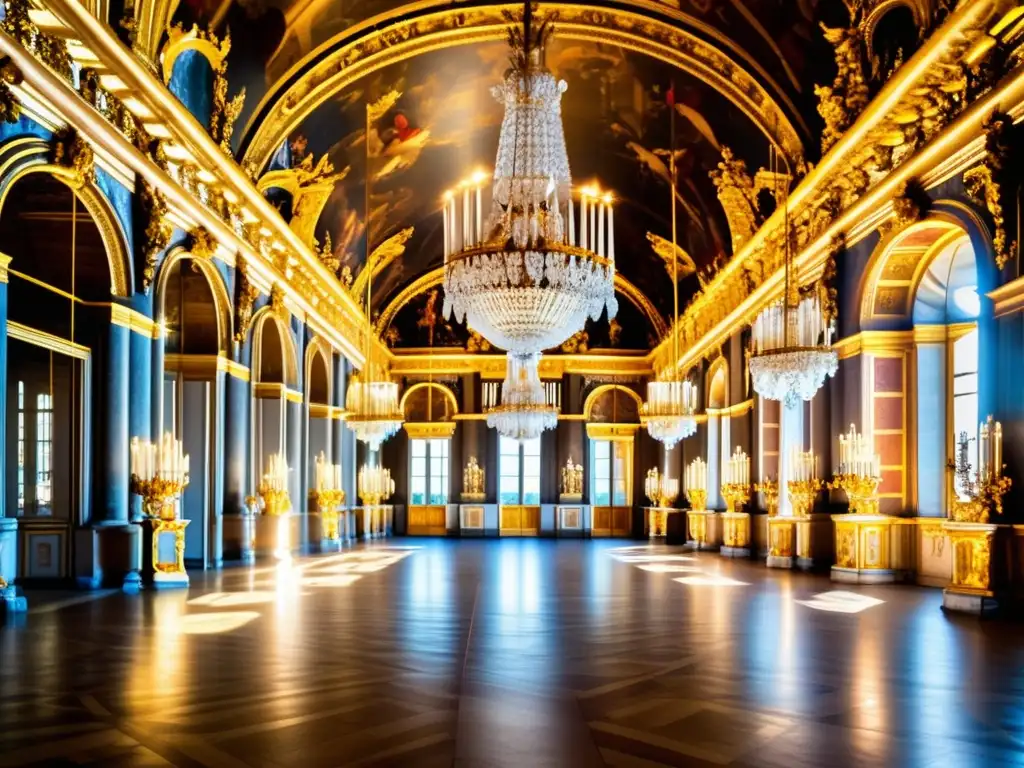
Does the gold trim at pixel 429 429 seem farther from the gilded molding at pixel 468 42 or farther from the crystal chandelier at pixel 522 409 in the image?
the gilded molding at pixel 468 42

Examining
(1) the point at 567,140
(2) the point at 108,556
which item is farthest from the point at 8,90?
(1) the point at 567,140

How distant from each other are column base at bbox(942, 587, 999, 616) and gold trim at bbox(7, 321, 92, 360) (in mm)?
10197

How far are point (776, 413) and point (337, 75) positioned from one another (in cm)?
1027

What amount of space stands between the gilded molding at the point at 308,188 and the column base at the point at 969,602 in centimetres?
1326

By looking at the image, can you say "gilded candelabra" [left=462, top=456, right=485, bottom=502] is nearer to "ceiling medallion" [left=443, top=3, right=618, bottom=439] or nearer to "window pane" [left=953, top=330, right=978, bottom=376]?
"window pane" [left=953, top=330, right=978, bottom=376]

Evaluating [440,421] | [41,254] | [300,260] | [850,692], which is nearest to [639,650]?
[850,692]

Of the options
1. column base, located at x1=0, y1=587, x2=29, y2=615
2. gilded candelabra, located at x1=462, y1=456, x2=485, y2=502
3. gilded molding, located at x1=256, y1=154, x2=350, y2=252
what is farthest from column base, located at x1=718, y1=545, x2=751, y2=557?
column base, located at x1=0, y1=587, x2=29, y2=615

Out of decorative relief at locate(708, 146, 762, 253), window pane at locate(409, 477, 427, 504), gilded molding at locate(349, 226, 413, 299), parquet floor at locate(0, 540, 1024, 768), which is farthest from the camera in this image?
window pane at locate(409, 477, 427, 504)

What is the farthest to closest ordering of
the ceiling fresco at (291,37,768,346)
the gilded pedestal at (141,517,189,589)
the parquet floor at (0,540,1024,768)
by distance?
1. the ceiling fresco at (291,37,768,346)
2. the gilded pedestal at (141,517,189,589)
3. the parquet floor at (0,540,1024,768)

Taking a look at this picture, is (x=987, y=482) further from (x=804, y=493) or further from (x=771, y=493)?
(x=771, y=493)

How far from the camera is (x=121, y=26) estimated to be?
11.3 metres

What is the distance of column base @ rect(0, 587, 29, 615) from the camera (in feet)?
30.2

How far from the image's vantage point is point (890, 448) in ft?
46.4

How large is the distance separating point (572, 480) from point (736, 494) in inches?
468
